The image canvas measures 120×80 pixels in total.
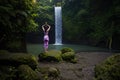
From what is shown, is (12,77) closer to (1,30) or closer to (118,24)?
(1,30)

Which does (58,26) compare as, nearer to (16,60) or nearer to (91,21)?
(91,21)

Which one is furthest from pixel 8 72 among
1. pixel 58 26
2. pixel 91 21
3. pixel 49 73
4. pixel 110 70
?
pixel 58 26

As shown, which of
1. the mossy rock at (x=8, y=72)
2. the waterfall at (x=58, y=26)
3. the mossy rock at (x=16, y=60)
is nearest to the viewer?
the mossy rock at (x=8, y=72)

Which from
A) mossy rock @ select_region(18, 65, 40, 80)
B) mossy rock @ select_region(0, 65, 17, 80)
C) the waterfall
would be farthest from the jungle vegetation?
mossy rock @ select_region(18, 65, 40, 80)

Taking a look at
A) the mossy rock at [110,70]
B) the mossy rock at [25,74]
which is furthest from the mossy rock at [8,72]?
the mossy rock at [110,70]

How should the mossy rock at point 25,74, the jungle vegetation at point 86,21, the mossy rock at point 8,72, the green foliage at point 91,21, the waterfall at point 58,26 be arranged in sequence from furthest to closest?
the waterfall at point 58,26 < the green foliage at point 91,21 < the jungle vegetation at point 86,21 < the mossy rock at point 25,74 < the mossy rock at point 8,72

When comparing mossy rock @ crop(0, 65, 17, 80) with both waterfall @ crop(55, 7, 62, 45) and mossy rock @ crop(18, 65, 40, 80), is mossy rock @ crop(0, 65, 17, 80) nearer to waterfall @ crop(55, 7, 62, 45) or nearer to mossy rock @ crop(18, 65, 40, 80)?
mossy rock @ crop(18, 65, 40, 80)

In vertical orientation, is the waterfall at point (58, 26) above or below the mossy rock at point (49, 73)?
above

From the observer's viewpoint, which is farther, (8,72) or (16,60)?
(16,60)

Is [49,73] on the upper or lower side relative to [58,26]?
lower

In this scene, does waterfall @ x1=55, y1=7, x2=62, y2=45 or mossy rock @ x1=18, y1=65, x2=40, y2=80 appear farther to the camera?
waterfall @ x1=55, y1=7, x2=62, y2=45

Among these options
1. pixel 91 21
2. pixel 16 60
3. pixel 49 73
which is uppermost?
pixel 91 21

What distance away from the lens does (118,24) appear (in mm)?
21453

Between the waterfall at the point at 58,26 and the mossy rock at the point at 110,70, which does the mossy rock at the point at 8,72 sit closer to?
the mossy rock at the point at 110,70
